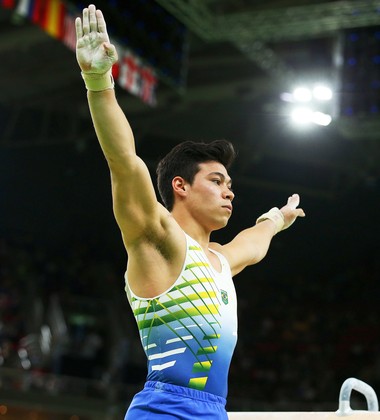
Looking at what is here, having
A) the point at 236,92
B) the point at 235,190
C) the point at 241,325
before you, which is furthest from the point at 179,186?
the point at 241,325

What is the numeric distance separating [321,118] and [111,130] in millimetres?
9818

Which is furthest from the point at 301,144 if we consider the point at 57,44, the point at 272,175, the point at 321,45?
the point at 57,44

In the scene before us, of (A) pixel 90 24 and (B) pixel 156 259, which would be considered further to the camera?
A: (B) pixel 156 259

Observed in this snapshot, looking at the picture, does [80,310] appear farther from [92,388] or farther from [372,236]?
[372,236]

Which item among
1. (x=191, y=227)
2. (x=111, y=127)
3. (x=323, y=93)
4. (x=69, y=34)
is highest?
(x=69, y=34)

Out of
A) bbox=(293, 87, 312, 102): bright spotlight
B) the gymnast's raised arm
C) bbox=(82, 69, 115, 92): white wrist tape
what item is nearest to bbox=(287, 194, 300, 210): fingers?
the gymnast's raised arm

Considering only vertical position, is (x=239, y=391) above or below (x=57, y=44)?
below

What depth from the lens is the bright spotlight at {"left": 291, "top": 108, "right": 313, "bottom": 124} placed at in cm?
1232

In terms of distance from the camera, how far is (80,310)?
1723 cm

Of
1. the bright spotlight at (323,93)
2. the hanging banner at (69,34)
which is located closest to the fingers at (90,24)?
the hanging banner at (69,34)

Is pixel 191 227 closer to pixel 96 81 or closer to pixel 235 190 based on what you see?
pixel 96 81

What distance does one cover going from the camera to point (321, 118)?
39.9 feet

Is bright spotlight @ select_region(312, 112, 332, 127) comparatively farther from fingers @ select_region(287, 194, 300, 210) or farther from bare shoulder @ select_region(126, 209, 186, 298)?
bare shoulder @ select_region(126, 209, 186, 298)

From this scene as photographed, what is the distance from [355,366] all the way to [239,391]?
2472 millimetres
